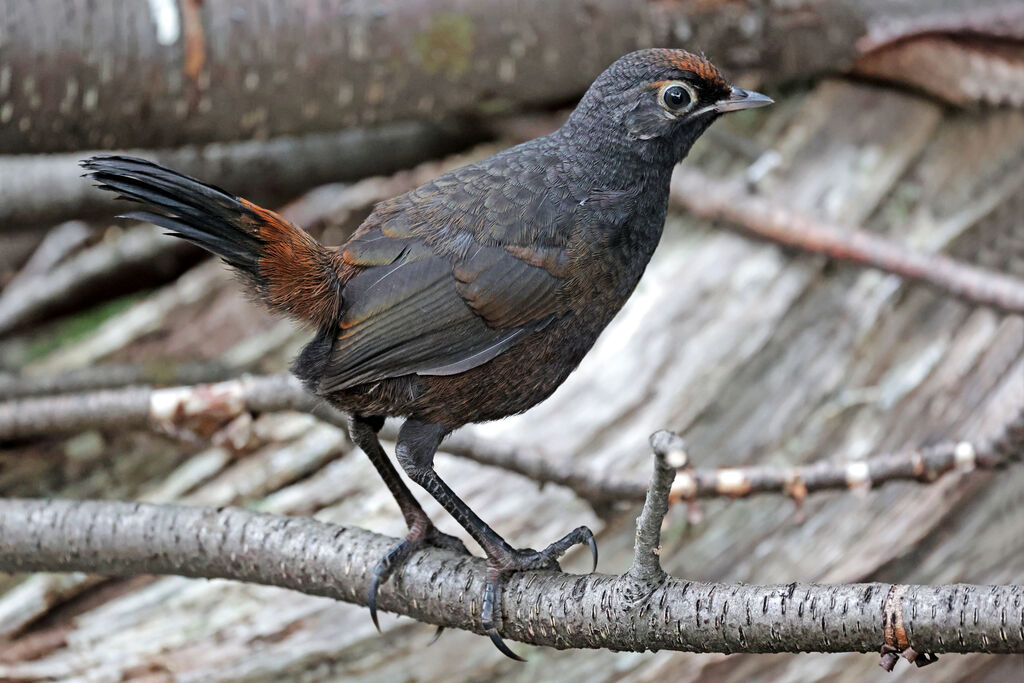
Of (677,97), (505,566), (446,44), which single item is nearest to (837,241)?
(677,97)

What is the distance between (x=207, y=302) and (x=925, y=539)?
309cm

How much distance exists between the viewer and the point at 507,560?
237 cm

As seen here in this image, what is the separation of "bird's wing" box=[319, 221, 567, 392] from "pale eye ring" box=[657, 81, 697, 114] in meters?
0.47

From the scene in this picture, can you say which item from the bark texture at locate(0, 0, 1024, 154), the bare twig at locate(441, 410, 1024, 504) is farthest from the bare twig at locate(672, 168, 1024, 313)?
the bare twig at locate(441, 410, 1024, 504)

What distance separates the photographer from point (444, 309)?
2471 millimetres

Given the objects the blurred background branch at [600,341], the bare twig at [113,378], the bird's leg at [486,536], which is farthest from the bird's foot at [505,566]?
the bare twig at [113,378]

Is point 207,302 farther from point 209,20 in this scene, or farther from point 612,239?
point 612,239

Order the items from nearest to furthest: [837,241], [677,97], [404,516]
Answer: [677,97] < [404,516] < [837,241]

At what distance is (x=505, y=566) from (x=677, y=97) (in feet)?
3.97

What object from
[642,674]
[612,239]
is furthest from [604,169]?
[642,674]

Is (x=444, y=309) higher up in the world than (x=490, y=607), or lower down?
higher up

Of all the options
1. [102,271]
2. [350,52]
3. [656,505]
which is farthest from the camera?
[102,271]

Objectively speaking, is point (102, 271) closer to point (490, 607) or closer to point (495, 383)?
point (495, 383)

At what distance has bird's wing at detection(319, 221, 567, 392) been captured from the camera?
8.00 ft
